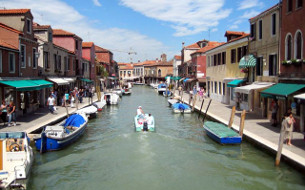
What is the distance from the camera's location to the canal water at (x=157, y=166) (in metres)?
10.9

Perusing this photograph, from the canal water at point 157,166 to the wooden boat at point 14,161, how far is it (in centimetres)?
90

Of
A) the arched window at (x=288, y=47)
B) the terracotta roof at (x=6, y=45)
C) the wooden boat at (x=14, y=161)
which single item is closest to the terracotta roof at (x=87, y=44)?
the terracotta roof at (x=6, y=45)

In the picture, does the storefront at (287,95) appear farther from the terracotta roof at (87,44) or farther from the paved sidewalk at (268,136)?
the terracotta roof at (87,44)

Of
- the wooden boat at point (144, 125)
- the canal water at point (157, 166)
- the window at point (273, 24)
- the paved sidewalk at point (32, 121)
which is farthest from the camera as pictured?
the window at point (273, 24)

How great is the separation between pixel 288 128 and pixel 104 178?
307 inches

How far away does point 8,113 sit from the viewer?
1730 centimetres

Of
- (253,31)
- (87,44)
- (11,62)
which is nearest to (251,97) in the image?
(253,31)

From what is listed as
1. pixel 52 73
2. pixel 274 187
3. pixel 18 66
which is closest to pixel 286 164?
pixel 274 187

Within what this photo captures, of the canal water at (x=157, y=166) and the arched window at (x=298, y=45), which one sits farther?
the arched window at (x=298, y=45)

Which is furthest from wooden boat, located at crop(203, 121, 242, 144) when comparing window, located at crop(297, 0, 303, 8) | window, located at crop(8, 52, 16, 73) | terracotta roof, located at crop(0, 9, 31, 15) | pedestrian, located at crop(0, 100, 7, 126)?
terracotta roof, located at crop(0, 9, 31, 15)

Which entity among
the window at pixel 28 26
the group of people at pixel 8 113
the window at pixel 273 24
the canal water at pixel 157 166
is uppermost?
the window at pixel 28 26

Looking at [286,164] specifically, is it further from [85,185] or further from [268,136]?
[85,185]

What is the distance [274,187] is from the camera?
1059 cm

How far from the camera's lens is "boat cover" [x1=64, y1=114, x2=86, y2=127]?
18797 millimetres
